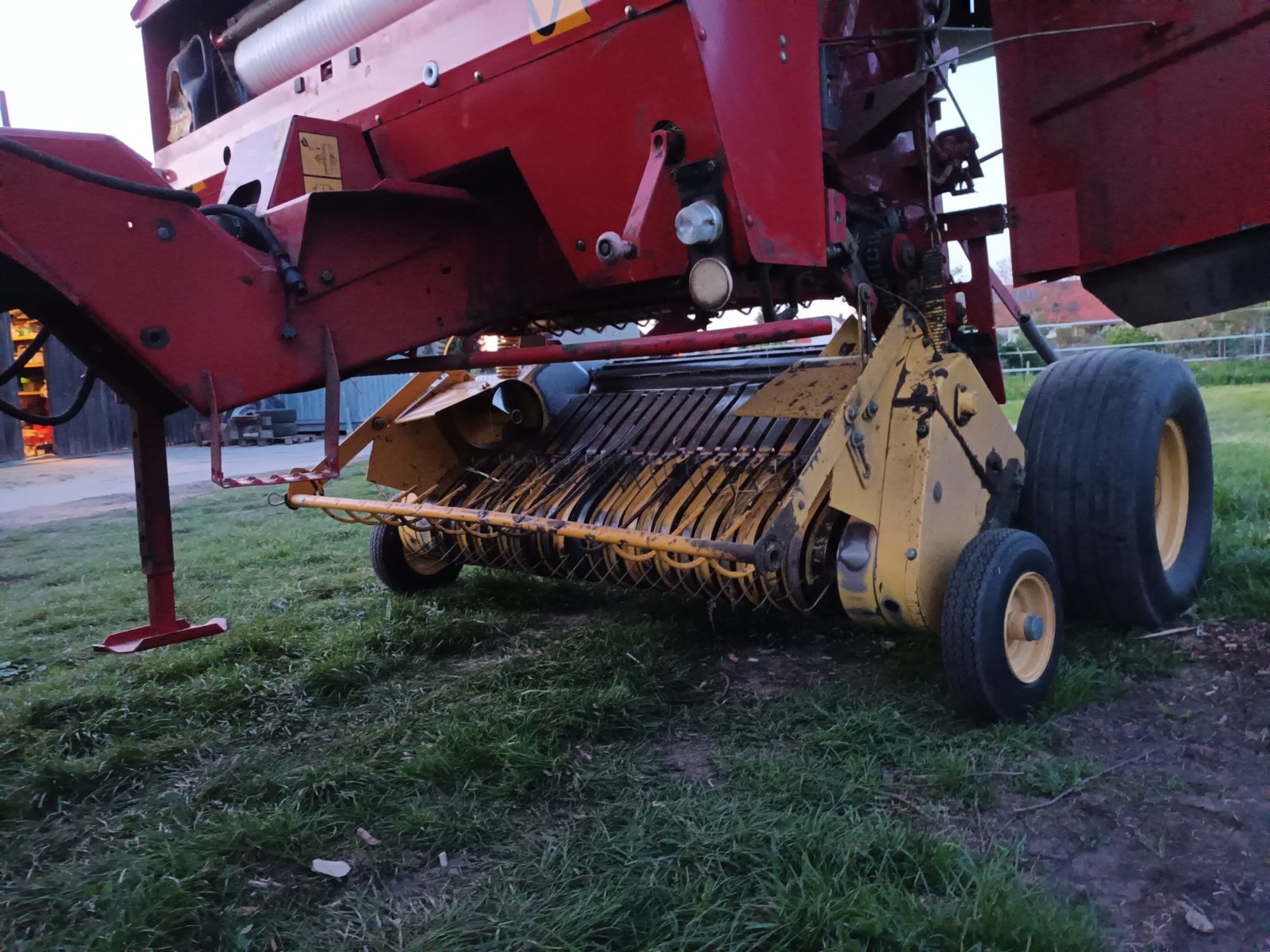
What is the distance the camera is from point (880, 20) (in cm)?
371

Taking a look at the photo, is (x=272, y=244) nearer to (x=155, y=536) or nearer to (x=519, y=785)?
(x=155, y=536)

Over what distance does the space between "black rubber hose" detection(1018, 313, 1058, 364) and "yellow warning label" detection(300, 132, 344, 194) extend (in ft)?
10.5

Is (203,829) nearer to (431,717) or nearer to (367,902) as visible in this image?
(367,902)

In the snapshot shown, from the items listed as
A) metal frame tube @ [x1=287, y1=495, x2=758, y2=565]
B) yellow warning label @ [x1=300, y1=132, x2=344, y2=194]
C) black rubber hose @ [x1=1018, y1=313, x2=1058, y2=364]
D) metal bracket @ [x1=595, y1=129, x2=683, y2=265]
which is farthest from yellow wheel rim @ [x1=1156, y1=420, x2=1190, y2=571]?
yellow warning label @ [x1=300, y1=132, x2=344, y2=194]

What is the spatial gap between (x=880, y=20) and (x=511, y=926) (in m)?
3.44

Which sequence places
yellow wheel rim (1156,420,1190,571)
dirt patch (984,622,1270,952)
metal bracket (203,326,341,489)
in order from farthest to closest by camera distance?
yellow wheel rim (1156,420,1190,571) → metal bracket (203,326,341,489) → dirt patch (984,622,1270,952)

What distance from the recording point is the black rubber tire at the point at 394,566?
4.77m

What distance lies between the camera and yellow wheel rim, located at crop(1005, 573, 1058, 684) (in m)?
2.96

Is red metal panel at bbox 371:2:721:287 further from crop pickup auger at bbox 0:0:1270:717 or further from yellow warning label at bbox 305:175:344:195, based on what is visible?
yellow warning label at bbox 305:175:344:195

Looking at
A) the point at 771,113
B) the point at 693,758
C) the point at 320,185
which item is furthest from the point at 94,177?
the point at 693,758

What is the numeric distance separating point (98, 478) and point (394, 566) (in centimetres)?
1273

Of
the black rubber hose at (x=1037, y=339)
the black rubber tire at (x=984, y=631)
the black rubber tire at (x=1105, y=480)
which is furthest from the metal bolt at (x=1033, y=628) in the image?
the black rubber hose at (x=1037, y=339)

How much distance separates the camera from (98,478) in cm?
1520

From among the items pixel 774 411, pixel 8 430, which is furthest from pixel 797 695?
pixel 8 430
